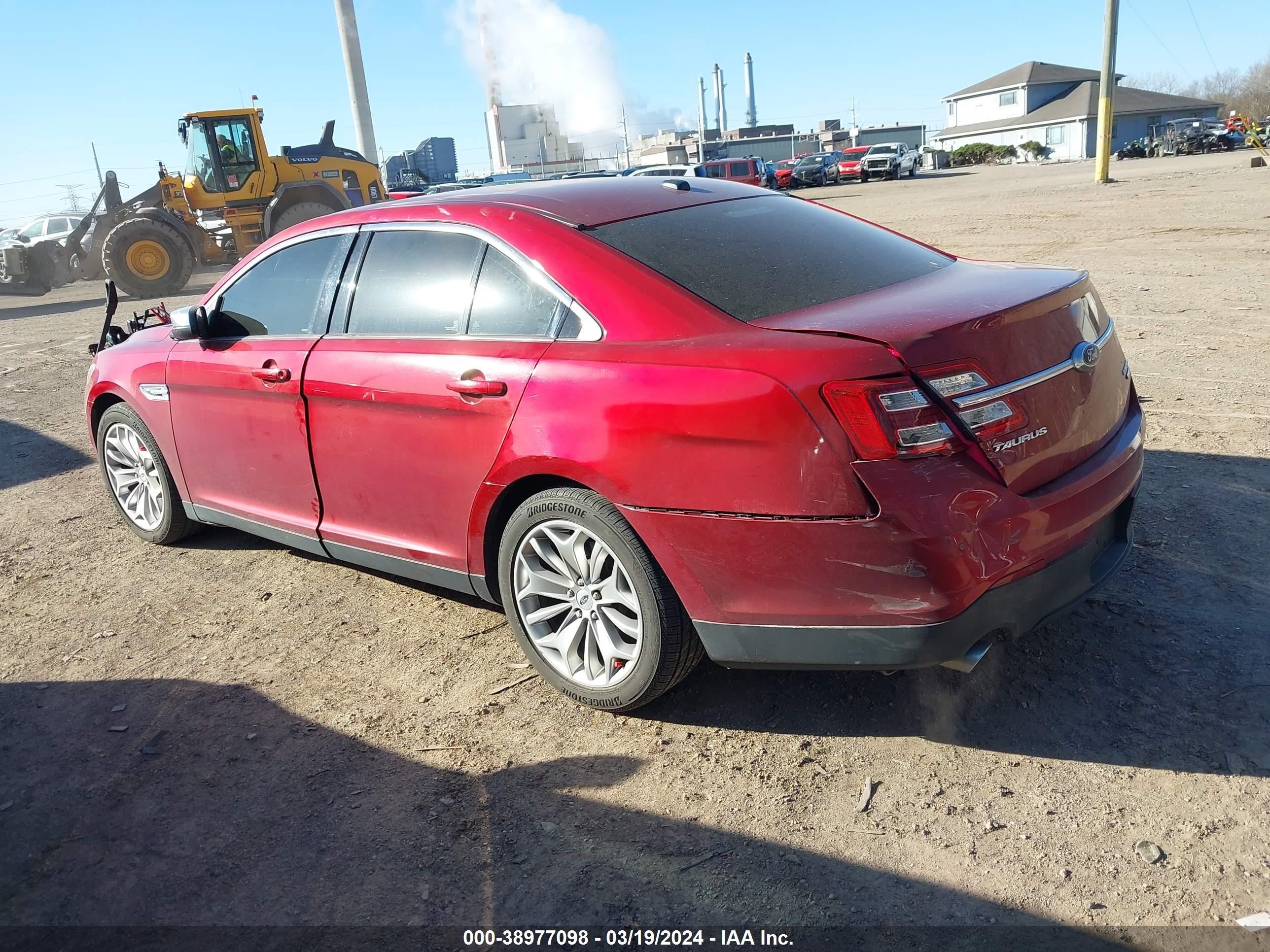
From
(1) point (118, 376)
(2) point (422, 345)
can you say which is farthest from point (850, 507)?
(1) point (118, 376)

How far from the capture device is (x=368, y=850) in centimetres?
275

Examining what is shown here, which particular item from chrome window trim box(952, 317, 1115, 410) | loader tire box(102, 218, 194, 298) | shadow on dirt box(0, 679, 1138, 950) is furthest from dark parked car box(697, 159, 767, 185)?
shadow on dirt box(0, 679, 1138, 950)

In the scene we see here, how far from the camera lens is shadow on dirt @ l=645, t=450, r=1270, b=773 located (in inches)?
114

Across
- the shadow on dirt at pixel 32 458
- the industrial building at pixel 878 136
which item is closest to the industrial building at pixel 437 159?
the industrial building at pixel 878 136

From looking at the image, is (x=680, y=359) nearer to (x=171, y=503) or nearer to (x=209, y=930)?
(x=209, y=930)

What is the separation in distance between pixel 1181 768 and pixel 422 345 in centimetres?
267

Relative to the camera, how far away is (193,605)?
4.50m

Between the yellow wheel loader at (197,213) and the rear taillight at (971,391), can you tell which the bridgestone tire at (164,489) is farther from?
the yellow wheel loader at (197,213)

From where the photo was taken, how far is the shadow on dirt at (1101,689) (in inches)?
114

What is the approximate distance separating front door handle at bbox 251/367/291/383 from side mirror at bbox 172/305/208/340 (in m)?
0.45

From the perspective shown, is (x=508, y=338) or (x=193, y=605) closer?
(x=508, y=338)

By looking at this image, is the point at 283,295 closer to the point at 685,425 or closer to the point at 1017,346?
the point at 685,425

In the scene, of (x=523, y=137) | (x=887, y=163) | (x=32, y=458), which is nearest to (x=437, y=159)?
(x=523, y=137)

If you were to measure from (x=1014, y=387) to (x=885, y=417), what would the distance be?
44 centimetres
